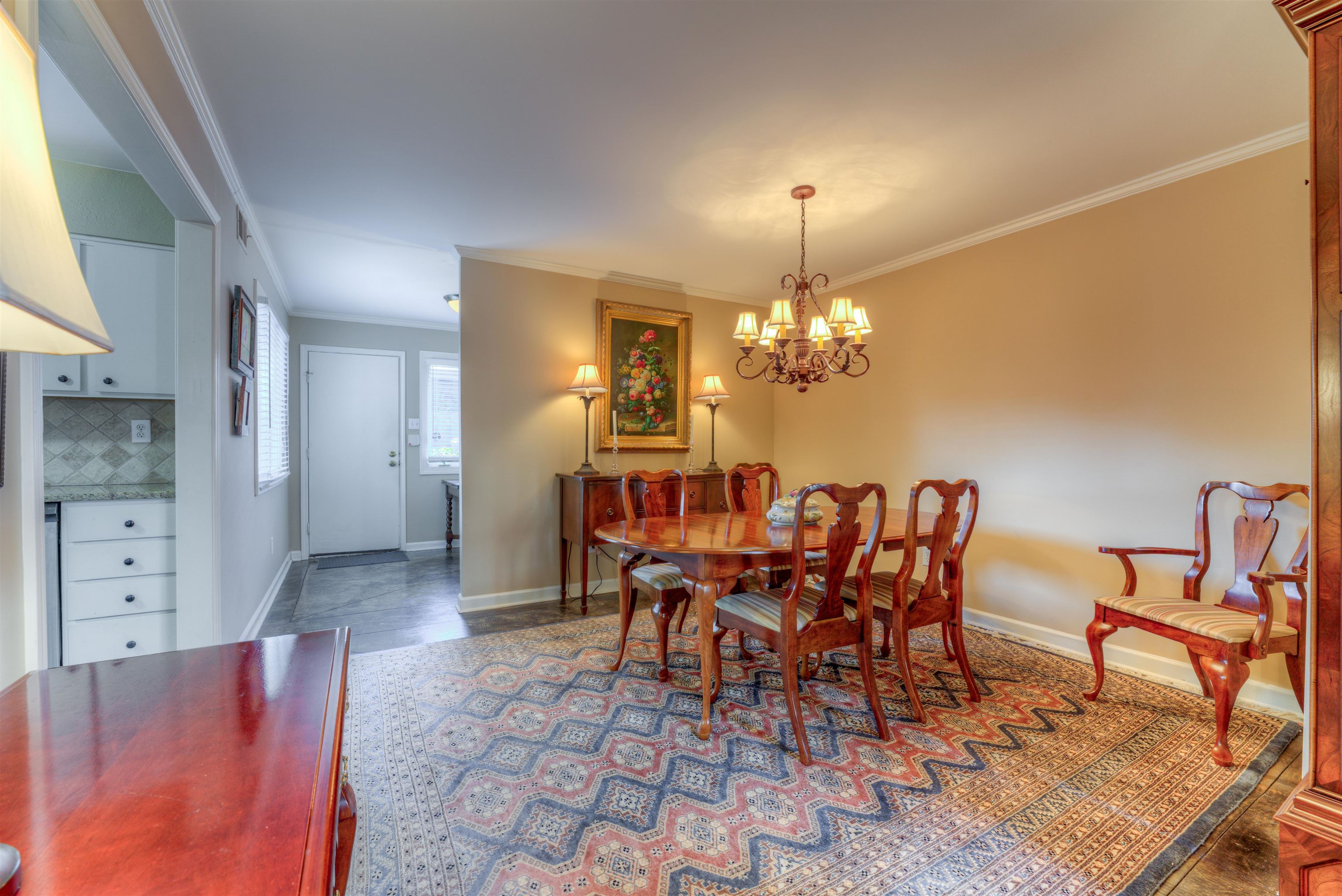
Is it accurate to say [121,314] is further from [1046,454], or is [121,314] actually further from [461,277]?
[1046,454]

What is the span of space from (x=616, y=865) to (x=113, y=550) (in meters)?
2.30

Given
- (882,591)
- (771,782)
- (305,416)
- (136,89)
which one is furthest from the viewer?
(305,416)

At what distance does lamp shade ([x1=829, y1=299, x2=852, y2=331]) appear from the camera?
265 cm

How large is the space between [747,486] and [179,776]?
3005mm

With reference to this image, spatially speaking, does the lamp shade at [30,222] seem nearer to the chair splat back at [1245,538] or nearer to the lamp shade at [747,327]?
the lamp shade at [747,327]

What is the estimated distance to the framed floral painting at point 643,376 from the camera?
430cm

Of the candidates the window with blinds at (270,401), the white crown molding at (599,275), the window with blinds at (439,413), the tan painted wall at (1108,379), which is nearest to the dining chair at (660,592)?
the white crown molding at (599,275)

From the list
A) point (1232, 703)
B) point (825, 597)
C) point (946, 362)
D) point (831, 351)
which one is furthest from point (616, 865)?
point (831, 351)

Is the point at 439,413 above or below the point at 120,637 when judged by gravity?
above

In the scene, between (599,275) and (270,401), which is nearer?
(270,401)

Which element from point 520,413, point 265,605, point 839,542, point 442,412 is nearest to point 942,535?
point 839,542

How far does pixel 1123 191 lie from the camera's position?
9.26 ft

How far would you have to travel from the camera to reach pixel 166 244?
8.15ft

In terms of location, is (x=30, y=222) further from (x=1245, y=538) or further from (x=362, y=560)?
(x=362, y=560)
